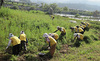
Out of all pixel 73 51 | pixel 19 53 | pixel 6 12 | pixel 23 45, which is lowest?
pixel 73 51

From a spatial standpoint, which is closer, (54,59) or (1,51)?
(1,51)

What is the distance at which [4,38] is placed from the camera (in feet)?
18.1

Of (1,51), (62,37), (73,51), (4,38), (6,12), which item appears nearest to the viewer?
(1,51)

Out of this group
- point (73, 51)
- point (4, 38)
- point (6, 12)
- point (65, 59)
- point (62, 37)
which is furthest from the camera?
point (6, 12)

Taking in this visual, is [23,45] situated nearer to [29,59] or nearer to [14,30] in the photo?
[29,59]

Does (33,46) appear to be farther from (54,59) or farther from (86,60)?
(86,60)

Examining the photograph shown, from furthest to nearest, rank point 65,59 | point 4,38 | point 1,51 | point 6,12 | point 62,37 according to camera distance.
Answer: point 6,12 < point 62,37 < point 4,38 < point 65,59 < point 1,51

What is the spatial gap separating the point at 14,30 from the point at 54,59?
3328 millimetres

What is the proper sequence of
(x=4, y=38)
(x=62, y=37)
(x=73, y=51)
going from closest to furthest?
(x=4, y=38) < (x=73, y=51) < (x=62, y=37)

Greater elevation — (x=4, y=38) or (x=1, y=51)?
(x=4, y=38)

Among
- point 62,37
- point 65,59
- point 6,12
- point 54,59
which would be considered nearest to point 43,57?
point 54,59

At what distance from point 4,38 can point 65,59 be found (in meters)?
3.65

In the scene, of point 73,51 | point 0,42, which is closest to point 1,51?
point 0,42

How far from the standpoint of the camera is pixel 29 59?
4.77 meters
